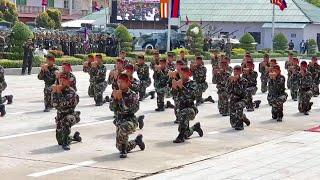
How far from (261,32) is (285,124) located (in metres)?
48.2

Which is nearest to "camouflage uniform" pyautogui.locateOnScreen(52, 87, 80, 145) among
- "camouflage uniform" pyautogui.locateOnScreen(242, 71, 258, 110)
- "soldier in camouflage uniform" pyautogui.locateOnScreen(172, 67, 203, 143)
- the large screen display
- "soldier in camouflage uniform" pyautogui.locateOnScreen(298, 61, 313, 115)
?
"soldier in camouflage uniform" pyautogui.locateOnScreen(172, 67, 203, 143)

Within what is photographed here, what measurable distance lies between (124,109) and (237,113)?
4285 millimetres

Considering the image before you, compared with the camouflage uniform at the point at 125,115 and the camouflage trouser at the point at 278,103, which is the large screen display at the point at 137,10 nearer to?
the camouflage trouser at the point at 278,103

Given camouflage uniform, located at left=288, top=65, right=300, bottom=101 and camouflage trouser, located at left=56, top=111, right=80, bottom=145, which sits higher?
camouflage uniform, located at left=288, top=65, right=300, bottom=101

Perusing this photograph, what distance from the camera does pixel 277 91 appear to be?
16.1 meters

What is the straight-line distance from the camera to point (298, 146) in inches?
494

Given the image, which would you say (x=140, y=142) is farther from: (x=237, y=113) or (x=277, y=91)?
(x=277, y=91)

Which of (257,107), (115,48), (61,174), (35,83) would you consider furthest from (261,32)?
(61,174)

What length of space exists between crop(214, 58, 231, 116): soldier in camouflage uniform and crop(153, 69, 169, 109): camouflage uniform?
4.59ft

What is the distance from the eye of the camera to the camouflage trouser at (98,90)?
18.1 m

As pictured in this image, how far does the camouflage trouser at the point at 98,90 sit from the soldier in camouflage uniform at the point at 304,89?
5.36 m

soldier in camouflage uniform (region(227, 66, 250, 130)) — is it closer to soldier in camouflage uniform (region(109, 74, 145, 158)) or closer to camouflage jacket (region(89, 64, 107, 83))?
soldier in camouflage uniform (region(109, 74, 145, 158))

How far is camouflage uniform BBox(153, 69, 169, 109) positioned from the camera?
56.7 feet

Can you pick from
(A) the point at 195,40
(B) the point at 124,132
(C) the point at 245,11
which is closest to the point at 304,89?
(B) the point at 124,132
